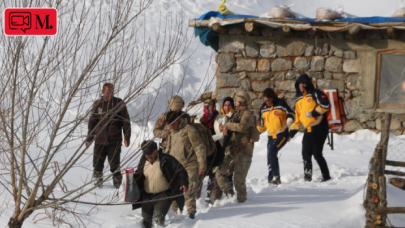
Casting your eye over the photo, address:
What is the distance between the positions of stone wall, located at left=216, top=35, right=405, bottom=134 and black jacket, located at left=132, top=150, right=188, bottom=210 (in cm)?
637

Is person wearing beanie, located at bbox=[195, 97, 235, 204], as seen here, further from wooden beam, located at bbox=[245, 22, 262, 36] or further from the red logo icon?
wooden beam, located at bbox=[245, 22, 262, 36]

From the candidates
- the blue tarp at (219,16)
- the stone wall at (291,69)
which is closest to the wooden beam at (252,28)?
the stone wall at (291,69)

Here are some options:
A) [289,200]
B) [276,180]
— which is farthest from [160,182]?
[276,180]

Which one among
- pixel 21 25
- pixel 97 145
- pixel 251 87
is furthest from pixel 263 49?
pixel 21 25

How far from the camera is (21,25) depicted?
6.52m

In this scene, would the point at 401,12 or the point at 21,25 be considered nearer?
the point at 21,25

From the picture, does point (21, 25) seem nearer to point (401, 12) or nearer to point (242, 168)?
point (242, 168)

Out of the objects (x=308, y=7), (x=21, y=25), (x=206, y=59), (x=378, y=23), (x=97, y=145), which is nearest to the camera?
(x=21, y=25)

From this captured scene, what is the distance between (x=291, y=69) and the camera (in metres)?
14.6

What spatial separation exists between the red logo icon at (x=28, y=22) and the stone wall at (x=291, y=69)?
835cm

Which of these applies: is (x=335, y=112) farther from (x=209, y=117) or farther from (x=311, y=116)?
(x=209, y=117)

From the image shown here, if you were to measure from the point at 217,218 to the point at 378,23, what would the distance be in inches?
261

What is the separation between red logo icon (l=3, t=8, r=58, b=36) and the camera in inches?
257

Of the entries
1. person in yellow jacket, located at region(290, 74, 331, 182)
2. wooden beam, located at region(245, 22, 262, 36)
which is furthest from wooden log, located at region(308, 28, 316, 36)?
person in yellow jacket, located at region(290, 74, 331, 182)
